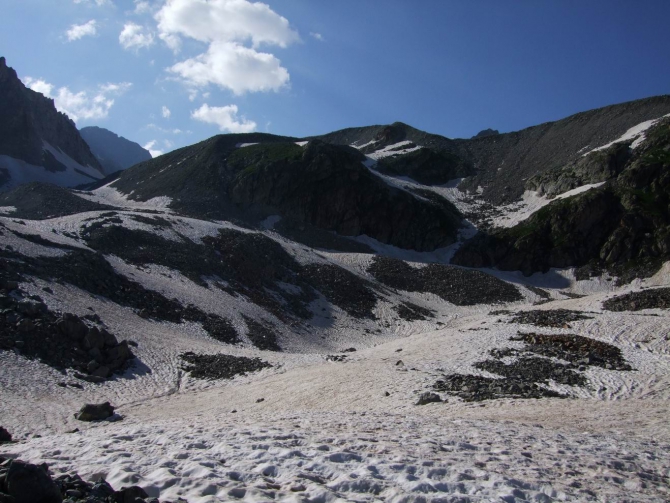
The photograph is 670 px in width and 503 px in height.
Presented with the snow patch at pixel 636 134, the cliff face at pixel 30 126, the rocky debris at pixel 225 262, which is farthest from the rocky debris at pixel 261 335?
the cliff face at pixel 30 126

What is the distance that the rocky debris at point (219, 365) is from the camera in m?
26.3

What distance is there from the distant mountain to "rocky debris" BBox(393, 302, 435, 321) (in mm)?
100261

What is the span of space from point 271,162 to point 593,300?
6665cm

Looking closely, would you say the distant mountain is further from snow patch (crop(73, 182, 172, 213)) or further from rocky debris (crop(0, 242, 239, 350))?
rocky debris (crop(0, 242, 239, 350))

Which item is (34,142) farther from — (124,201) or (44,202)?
(44,202)

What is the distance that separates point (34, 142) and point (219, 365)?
426ft

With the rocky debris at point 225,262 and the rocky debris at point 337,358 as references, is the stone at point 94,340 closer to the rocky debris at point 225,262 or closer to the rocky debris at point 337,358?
the rocky debris at point 337,358

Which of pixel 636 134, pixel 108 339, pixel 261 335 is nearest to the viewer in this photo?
pixel 108 339

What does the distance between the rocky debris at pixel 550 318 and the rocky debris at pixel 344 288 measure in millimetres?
17341

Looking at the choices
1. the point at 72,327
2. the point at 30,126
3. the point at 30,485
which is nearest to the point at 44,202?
the point at 72,327

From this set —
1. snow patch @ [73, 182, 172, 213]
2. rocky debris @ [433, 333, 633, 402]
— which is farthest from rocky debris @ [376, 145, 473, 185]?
rocky debris @ [433, 333, 633, 402]

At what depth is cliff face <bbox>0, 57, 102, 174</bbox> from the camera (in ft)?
405

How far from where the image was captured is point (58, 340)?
81.3 ft

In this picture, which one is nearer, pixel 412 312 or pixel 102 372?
pixel 102 372
